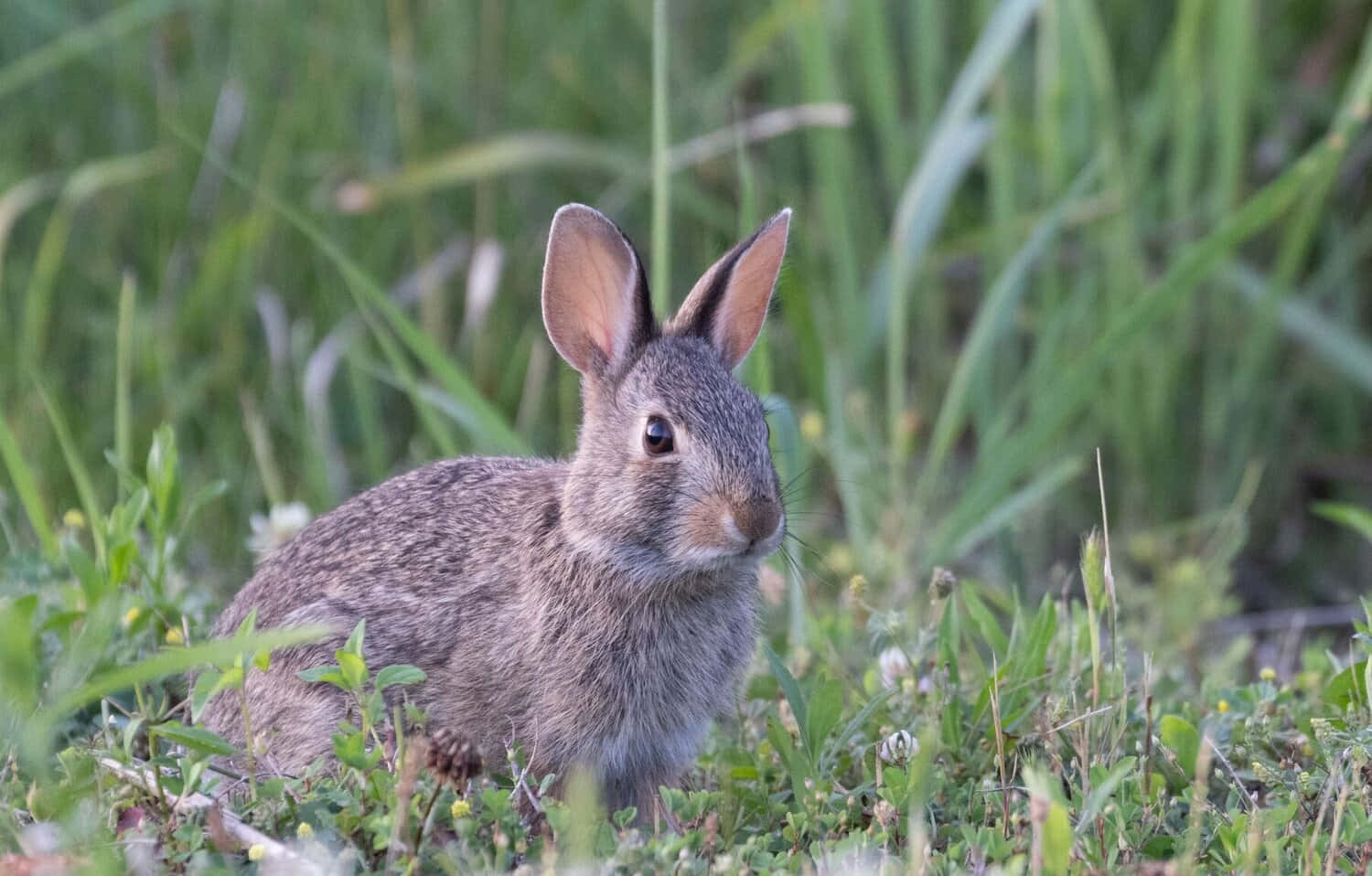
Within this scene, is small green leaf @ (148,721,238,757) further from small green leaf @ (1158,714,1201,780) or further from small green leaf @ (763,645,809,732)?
small green leaf @ (1158,714,1201,780)

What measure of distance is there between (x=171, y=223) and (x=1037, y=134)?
12.0 ft

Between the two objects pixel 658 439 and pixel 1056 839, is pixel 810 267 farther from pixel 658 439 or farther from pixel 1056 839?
pixel 1056 839

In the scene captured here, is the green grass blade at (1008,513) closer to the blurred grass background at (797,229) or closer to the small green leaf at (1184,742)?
the blurred grass background at (797,229)

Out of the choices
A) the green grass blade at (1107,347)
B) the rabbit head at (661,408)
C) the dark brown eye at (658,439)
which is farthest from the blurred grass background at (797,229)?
the dark brown eye at (658,439)

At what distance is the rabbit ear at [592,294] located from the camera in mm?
4152

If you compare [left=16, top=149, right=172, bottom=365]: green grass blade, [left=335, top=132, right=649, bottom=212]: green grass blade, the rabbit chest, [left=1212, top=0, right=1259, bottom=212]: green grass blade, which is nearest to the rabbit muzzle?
the rabbit chest

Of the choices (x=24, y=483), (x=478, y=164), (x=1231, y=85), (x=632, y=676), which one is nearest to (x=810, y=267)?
(x=478, y=164)

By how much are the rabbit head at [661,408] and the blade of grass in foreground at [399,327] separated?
32.5 inches

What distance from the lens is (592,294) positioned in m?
4.28

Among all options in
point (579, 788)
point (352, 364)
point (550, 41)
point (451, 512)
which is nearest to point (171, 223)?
point (352, 364)

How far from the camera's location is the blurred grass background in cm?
656

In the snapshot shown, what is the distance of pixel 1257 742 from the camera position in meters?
3.76

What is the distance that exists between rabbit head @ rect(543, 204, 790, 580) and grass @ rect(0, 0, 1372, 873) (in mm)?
Result: 551

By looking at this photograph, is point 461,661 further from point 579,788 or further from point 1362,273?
point 1362,273
